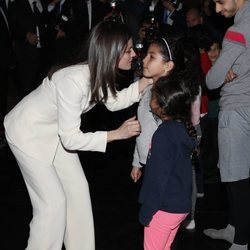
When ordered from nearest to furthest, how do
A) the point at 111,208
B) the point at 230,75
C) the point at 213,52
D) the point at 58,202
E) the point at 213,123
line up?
the point at 58,202
the point at 230,75
the point at 111,208
the point at 213,52
the point at 213,123

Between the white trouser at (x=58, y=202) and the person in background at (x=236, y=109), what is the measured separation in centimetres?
84

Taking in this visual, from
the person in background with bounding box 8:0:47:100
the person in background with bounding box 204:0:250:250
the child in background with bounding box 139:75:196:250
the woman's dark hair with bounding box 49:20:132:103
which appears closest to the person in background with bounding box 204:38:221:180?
the person in background with bounding box 204:0:250:250

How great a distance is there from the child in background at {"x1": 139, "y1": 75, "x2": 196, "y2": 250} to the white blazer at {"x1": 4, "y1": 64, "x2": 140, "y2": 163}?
0.29 meters

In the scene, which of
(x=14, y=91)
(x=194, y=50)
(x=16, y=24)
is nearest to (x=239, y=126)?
(x=194, y=50)

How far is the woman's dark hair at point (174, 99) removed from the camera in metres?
2.64

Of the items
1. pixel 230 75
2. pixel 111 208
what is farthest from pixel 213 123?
pixel 230 75

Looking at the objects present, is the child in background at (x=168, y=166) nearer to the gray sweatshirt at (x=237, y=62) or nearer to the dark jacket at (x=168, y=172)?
the dark jacket at (x=168, y=172)

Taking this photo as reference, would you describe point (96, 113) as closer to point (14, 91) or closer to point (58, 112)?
point (14, 91)

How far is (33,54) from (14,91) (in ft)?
5.53

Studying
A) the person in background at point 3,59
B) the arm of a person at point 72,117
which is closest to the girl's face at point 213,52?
the arm of a person at point 72,117

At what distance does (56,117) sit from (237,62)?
101 cm

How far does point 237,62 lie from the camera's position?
2.93 m

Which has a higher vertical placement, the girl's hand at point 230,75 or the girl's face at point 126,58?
the girl's face at point 126,58

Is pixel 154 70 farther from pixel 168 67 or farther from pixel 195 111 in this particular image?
pixel 195 111
